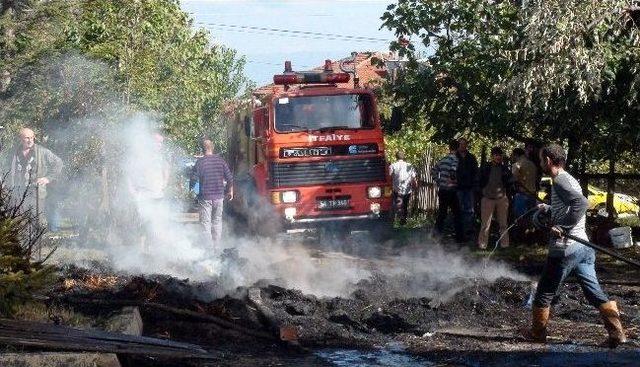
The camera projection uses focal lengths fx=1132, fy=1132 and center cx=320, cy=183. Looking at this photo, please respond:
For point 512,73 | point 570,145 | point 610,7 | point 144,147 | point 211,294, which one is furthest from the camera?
point 144,147

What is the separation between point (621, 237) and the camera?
1803 cm

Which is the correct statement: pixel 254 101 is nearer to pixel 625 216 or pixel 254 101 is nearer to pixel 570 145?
pixel 570 145

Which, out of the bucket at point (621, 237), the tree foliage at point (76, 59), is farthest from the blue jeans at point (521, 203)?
the tree foliage at point (76, 59)

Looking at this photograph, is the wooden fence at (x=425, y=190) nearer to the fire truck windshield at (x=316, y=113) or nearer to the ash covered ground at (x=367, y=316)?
the fire truck windshield at (x=316, y=113)

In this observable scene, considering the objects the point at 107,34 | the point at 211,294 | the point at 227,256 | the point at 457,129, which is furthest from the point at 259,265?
the point at 107,34

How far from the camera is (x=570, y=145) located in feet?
65.2

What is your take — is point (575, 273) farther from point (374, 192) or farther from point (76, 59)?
point (76, 59)

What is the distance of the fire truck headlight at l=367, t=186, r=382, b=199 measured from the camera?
66.7 feet

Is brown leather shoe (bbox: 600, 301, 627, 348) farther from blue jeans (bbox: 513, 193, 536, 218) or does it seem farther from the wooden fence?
the wooden fence

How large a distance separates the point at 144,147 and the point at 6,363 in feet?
45.8

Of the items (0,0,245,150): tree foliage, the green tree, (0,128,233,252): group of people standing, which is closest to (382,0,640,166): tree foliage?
the green tree

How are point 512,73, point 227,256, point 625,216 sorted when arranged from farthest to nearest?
point 625,216, point 512,73, point 227,256

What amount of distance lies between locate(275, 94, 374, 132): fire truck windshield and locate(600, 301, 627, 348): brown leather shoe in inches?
414

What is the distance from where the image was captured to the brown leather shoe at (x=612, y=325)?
9.80m
